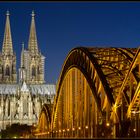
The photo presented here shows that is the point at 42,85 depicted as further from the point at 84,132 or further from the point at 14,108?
the point at 84,132

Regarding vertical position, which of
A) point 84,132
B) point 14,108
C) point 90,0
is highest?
point 14,108

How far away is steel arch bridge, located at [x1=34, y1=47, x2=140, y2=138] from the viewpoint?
39.8m

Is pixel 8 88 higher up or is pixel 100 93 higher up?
pixel 8 88

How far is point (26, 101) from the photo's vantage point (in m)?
178

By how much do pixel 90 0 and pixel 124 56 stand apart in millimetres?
21973

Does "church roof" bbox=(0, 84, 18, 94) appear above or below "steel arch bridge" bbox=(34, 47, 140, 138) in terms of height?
above

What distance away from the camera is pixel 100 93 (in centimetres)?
4769

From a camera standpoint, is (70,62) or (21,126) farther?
(21,126)

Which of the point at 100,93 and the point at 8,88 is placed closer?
the point at 100,93

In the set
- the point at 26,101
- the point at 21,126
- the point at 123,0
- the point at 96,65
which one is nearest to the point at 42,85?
the point at 26,101

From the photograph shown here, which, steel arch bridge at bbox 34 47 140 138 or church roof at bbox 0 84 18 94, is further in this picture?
church roof at bbox 0 84 18 94

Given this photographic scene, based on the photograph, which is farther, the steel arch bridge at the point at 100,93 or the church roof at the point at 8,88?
the church roof at the point at 8,88

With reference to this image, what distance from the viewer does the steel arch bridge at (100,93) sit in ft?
131

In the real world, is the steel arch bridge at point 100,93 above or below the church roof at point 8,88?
below
